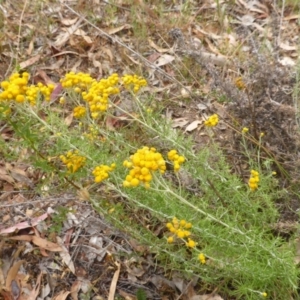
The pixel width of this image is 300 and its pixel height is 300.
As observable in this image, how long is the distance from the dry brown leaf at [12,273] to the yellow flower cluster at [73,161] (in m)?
1.05

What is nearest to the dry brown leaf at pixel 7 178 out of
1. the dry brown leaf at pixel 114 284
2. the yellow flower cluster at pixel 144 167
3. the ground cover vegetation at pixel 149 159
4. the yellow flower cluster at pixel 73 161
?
the ground cover vegetation at pixel 149 159

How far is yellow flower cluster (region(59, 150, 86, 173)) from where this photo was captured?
219 cm

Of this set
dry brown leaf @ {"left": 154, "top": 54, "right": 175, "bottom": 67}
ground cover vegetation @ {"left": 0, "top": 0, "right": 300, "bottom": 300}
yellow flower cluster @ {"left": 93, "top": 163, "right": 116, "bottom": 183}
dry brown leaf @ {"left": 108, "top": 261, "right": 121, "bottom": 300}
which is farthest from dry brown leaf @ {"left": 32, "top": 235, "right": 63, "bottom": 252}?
dry brown leaf @ {"left": 154, "top": 54, "right": 175, "bottom": 67}

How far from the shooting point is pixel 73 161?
2205 mm

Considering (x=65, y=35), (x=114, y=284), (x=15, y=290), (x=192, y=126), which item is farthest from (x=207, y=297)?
(x=65, y=35)

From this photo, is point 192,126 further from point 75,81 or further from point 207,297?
point 75,81

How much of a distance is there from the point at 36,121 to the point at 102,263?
113cm

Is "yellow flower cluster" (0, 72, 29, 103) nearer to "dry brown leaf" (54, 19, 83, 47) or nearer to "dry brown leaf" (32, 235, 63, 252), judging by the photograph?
"dry brown leaf" (32, 235, 63, 252)

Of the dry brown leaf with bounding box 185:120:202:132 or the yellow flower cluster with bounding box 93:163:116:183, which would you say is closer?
the yellow flower cluster with bounding box 93:163:116:183

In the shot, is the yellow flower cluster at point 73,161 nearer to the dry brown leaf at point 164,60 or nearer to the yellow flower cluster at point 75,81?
the yellow flower cluster at point 75,81

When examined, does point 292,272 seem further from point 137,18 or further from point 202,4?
point 202,4

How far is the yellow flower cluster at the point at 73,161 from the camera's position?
7.18 ft

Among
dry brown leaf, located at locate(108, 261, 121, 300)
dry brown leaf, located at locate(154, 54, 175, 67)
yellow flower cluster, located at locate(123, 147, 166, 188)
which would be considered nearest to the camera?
yellow flower cluster, located at locate(123, 147, 166, 188)

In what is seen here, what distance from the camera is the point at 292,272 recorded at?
2166 mm
